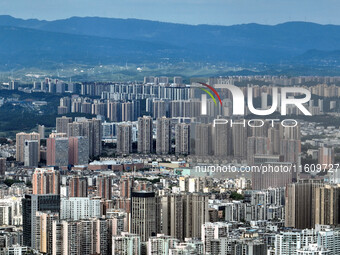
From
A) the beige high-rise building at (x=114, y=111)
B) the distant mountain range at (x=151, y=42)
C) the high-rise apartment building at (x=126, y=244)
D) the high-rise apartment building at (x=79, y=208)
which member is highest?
the distant mountain range at (x=151, y=42)

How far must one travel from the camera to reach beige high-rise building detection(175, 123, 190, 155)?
797 inches

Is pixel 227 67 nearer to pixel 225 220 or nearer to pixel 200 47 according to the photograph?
pixel 200 47

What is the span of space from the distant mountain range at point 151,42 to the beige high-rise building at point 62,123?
816cm

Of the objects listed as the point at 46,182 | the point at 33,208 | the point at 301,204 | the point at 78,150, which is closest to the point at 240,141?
the point at 46,182

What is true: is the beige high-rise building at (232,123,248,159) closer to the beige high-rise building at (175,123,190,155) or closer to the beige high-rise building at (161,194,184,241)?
the beige high-rise building at (161,194,184,241)

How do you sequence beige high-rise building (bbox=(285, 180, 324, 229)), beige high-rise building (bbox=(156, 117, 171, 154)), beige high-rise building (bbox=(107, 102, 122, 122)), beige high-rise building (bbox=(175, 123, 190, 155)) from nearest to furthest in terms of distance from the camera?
beige high-rise building (bbox=(285, 180, 324, 229)), beige high-rise building (bbox=(175, 123, 190, 155)), beige high-rise building (bbox=(156, 117, 171, 154)), beige high-rise building (bbox=(107, 102, 122, 122))

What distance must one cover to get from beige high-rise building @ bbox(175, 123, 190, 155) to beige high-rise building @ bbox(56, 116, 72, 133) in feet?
9.86

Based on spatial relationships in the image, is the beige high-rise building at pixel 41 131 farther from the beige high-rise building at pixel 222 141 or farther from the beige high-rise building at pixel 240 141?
the beige high-rise building at pixel 240 141

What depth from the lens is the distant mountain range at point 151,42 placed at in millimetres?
34175

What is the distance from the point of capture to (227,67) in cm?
3061

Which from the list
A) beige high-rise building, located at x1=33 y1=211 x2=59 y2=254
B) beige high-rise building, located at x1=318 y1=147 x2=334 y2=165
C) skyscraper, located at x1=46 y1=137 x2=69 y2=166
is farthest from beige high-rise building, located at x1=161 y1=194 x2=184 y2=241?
skyscraper, located at x1=46 y1=137 x2=69 y2=166

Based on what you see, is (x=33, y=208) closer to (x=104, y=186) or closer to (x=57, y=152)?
(x=104, y=186)

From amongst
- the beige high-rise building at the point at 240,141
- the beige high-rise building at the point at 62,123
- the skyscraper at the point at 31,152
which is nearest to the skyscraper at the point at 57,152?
the skyscraper at the point at 31,152

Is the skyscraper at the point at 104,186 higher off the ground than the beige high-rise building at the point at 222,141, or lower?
lower
